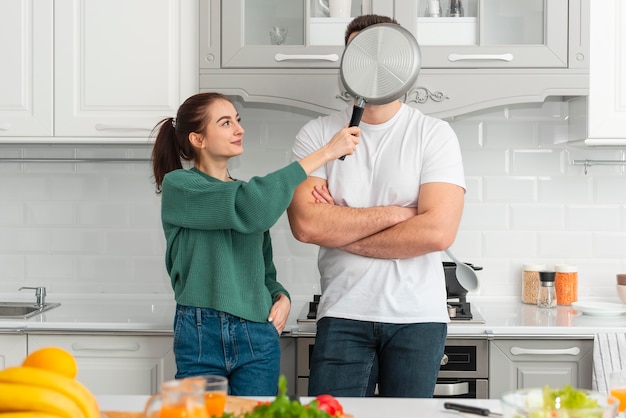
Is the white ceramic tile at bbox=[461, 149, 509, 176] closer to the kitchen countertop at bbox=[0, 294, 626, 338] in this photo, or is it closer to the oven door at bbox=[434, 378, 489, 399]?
the kitchen countertop at bbox=[0, 294, 626, 338]

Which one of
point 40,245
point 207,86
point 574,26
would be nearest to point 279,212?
point 207,86

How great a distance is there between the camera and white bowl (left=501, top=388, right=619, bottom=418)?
1.03 m

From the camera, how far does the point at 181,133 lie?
89.0 inches

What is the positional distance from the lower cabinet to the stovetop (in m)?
0.10

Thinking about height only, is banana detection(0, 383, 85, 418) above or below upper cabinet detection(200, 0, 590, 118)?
below

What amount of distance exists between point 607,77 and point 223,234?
1347 mm

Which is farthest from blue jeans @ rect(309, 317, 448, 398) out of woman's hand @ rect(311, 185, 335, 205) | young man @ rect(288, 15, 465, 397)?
woman's hand @ rect(311, 185, 335, 205)

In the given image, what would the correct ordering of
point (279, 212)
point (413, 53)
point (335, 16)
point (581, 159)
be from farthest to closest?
point (581, 159)
point (335, 16)
point (413, 53)
point (279, 212)

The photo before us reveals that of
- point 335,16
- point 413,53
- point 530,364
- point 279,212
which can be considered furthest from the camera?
point 335,16

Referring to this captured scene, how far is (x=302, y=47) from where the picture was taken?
2.59 meters

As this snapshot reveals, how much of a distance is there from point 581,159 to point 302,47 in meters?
1.12

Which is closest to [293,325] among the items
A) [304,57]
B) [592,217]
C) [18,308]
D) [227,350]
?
[227,350]

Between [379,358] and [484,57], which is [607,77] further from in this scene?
[379,358]

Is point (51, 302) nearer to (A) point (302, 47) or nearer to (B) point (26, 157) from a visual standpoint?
(B) point (26, 157)
